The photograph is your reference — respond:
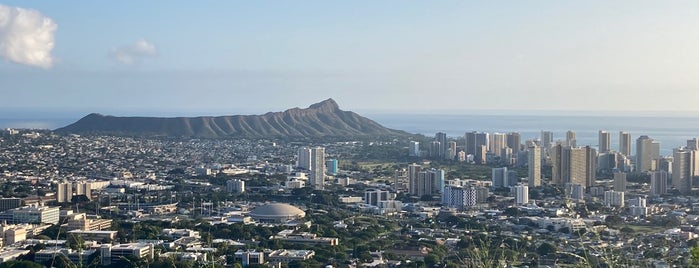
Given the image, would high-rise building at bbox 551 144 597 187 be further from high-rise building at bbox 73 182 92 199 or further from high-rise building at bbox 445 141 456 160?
high-rise building at bbox 73 182 92 199

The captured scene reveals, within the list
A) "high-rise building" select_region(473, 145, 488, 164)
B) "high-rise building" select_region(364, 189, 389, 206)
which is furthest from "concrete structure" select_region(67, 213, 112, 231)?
"high-rise building" select_region(473, 145, 488, 164)

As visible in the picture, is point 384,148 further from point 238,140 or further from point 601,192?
point 601,192

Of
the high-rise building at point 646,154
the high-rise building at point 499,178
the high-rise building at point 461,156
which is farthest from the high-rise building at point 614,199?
the high-rise building at point 461,156

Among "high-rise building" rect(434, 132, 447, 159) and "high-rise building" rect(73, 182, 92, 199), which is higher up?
"high-rise building" rect(434, 132, 447, 159)

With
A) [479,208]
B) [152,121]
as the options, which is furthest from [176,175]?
[152,121]

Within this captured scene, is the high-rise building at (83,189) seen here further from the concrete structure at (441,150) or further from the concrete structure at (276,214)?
the concrete structure at (441,150)
